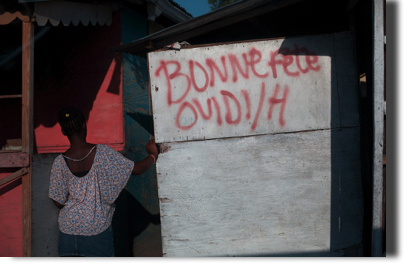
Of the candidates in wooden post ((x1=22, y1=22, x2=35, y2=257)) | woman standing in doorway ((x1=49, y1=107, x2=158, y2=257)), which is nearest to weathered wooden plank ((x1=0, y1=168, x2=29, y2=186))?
wooden post ((x1=22, y1=22, x2=35, y2=257))

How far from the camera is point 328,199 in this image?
2682mm

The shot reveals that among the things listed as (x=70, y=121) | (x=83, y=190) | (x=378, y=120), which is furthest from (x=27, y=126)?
(x=378, y=120)

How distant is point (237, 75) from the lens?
109 inches

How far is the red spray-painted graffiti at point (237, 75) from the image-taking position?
8.90 feet

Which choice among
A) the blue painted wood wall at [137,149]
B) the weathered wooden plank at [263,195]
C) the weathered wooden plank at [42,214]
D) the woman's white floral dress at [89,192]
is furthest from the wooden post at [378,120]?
the weathered wooden plank at [42,214]

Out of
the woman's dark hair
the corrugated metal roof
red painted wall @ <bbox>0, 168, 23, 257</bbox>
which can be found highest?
the corrugated metal roof

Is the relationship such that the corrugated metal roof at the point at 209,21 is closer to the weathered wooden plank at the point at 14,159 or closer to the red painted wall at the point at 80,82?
the red painted wall at the point at 80,82

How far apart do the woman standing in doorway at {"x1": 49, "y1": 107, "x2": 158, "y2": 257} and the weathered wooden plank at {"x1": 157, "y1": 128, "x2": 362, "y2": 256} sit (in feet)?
2.07

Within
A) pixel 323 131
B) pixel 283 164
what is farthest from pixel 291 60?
pixel 283 164

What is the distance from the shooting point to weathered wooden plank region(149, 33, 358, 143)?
268 centimetres

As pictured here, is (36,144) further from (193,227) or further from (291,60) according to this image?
(291,60)

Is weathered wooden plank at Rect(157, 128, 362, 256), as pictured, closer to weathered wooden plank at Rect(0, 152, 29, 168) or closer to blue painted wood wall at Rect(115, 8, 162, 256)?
blue painted wood wall at Rect(115, 8, 162, 256)

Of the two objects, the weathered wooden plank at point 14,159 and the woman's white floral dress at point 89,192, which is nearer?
the woman's white floral dress at point 89,192

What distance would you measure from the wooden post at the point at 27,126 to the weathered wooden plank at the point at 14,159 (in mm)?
50
